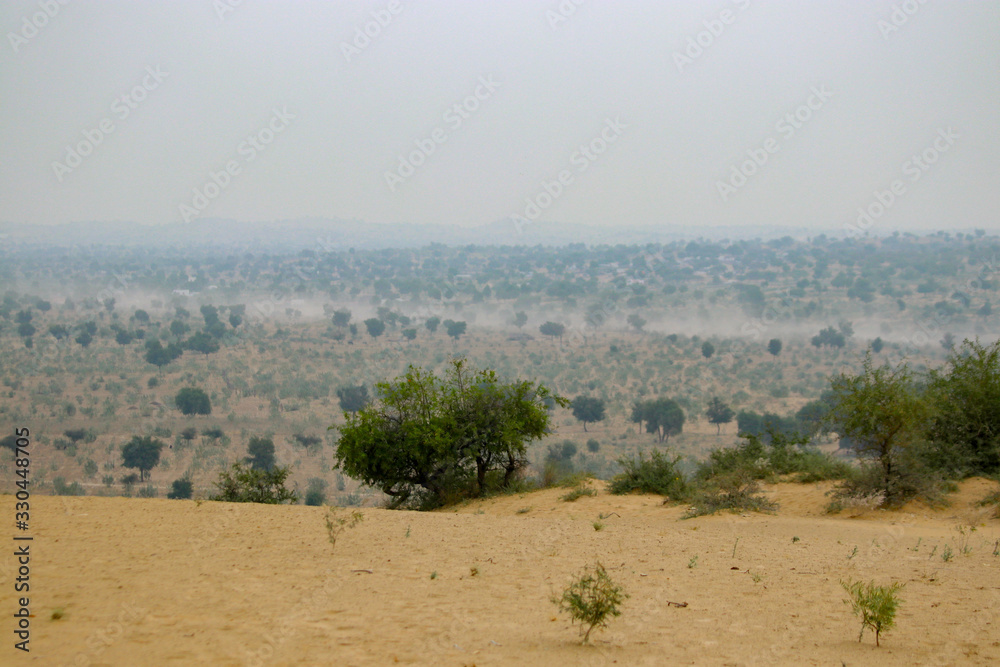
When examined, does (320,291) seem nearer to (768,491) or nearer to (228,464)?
(228,464)

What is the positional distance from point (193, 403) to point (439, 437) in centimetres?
3777

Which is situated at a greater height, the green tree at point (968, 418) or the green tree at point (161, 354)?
the green tree at point (968, 418)

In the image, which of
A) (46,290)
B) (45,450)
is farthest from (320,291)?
(45,450)

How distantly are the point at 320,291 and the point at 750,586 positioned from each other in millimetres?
120354

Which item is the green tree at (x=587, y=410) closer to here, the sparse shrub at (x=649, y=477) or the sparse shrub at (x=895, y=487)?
the sparse shrub at (x=649, y=477)

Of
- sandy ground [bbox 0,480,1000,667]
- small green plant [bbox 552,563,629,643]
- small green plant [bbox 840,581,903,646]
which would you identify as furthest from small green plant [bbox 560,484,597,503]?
small green plant [bbox 840,581,903,646]

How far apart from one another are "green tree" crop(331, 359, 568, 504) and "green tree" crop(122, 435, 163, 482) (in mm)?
23730

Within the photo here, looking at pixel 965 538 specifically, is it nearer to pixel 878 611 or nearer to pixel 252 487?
pixel 878 611

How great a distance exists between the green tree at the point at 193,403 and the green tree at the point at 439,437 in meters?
35.3

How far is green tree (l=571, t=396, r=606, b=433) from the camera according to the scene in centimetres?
4766

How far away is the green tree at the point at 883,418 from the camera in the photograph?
1312 cm

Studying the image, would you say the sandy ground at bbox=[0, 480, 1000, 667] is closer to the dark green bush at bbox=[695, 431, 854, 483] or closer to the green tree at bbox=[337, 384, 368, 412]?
the dark green bush at bbox=[695, 431, 854, 483]

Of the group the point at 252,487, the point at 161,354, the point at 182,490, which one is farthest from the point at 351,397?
the point at 252,487

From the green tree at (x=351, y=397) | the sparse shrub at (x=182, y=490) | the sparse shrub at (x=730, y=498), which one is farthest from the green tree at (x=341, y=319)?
the sparse shrub at (x=730, y=498)
